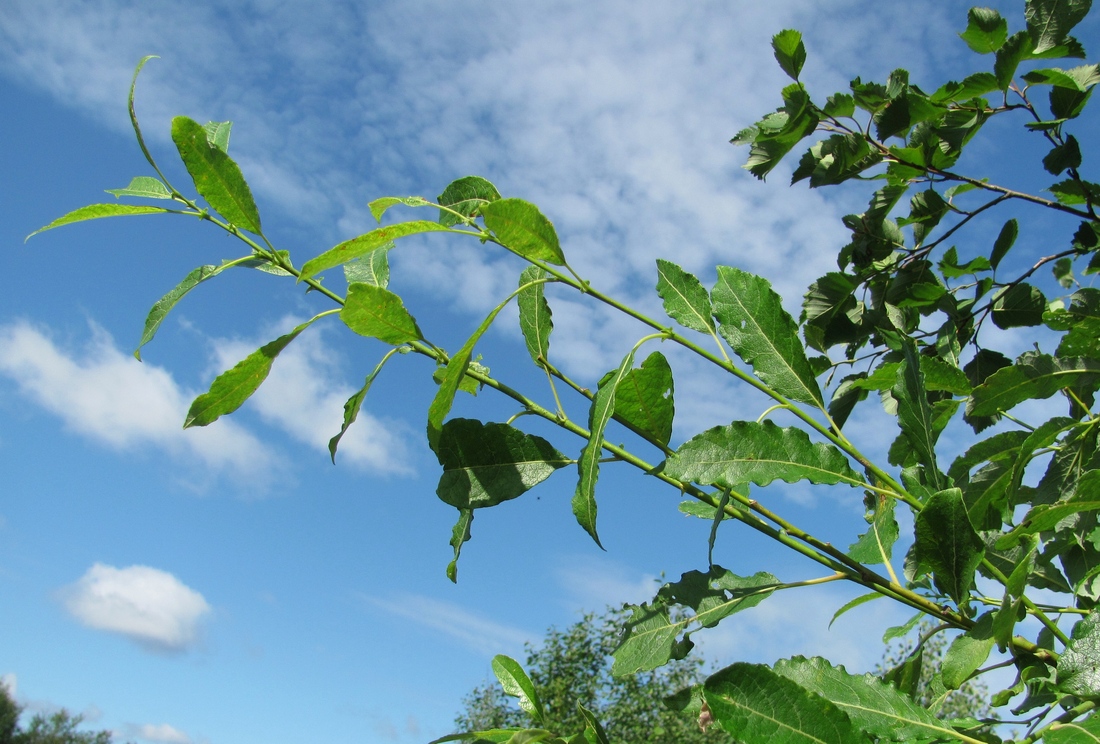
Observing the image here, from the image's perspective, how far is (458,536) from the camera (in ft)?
3.81

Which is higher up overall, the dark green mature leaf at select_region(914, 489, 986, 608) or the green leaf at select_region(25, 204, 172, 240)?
the green leaf at select_region(25, 204, 172, 240)

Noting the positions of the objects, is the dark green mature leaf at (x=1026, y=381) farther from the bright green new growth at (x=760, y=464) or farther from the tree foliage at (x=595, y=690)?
the tree foliage at (x=595, y=690)

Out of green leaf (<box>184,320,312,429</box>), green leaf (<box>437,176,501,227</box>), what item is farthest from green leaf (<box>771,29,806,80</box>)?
green leaf (<box>184,320,312,429</box>)

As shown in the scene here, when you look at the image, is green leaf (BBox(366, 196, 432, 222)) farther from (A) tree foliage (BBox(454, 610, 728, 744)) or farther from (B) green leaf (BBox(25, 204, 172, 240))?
(A) tree foliage (BBox(454, 610, 728, 744))

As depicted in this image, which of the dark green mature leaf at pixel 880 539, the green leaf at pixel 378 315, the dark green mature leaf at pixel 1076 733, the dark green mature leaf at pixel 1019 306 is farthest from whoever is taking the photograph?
the dark green mature leaf at pixel 1019 306

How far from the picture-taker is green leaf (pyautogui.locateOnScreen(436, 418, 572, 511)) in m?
1.07

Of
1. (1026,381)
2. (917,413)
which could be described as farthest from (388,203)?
(1026,381)

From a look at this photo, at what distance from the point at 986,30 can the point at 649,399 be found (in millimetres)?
1519

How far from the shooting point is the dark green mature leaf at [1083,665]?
88cm

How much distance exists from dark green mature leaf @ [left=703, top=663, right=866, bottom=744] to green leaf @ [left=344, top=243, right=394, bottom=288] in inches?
29.7

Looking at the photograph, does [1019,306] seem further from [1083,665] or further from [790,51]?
[1083,665]

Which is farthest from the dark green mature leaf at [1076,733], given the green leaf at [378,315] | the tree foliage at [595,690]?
the tree foliage at [595,690]

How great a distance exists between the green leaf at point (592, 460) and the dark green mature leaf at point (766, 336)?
24 centimetres

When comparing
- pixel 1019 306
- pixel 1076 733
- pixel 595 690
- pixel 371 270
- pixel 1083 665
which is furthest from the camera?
pixel 595 690
